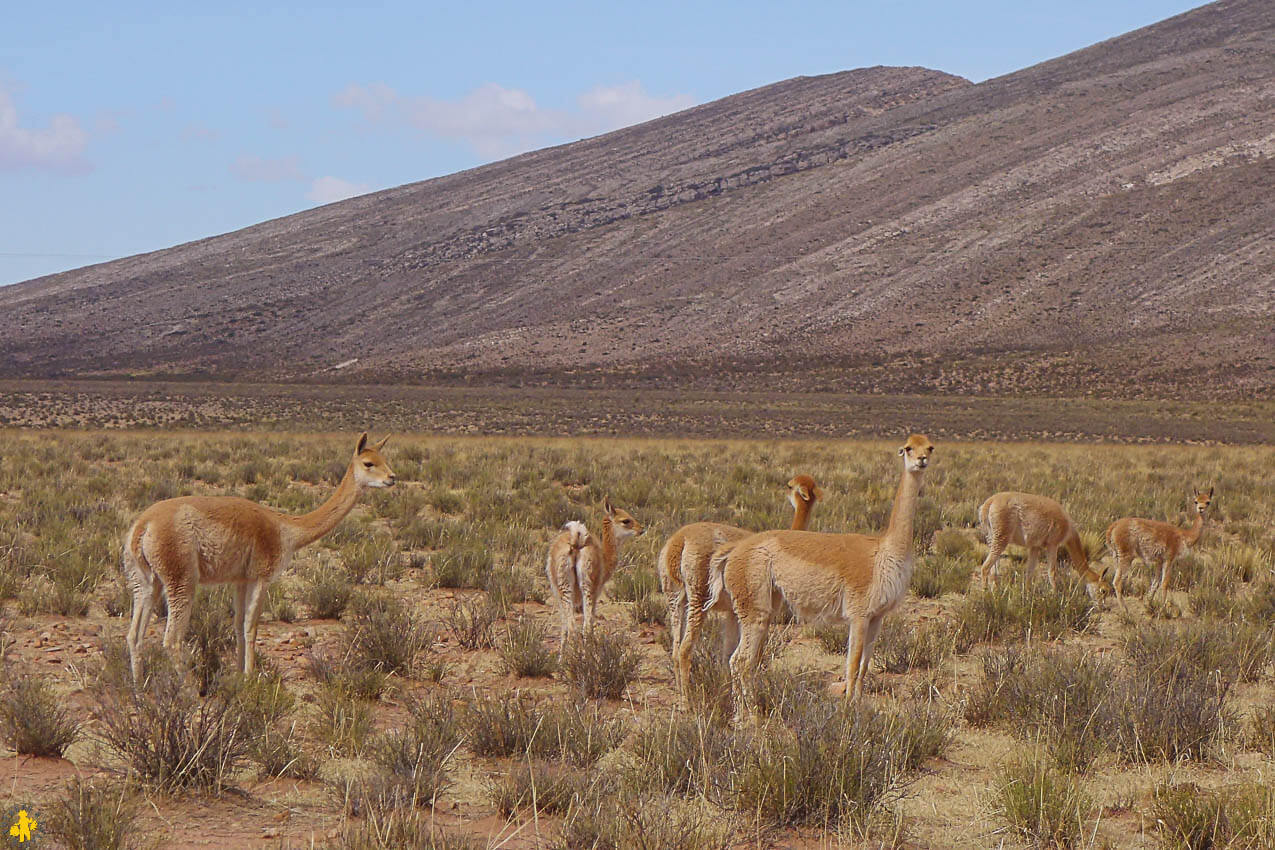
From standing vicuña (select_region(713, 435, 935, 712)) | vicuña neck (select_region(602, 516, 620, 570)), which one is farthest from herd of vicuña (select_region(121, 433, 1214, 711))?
vicuña neck (select_region(602, 516, 620, 570))

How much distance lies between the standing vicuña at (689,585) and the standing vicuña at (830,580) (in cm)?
36

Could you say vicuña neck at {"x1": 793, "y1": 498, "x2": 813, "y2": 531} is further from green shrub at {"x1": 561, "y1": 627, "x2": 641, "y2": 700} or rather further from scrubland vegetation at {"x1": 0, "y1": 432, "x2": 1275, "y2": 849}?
green shrub at {"x1": 561, "y1": 627, "x2": 641, "y2": 700}

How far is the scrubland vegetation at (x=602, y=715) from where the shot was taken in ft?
15.6

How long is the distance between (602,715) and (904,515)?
2.10 metres

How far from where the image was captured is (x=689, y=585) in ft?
23.1

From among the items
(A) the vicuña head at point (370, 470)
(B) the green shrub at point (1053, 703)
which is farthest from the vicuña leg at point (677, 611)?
(A) the vicuña head at point (370, 470)

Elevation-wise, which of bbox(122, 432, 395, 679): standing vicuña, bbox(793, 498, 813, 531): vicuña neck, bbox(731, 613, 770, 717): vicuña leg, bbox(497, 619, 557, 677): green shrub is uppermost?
bbox(122, 432, 395, 679): standing vicuña

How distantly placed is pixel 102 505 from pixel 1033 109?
10121 centimetres

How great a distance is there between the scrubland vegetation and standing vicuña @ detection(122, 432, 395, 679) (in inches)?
9.8

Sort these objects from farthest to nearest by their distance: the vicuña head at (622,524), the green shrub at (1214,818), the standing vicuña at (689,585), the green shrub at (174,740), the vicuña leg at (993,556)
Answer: the vicuña leg at (993,556), the vicuña head at (622,524), the standing vicuña at (689,585), the green shrub at (174,740), the green shrub at (1214,818)

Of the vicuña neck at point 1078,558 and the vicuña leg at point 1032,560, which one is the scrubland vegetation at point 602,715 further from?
the vicuña leg at point 1032,560

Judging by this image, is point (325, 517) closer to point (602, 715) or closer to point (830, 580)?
point (602, 715)

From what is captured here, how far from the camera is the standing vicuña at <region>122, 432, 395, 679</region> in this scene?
6.59m

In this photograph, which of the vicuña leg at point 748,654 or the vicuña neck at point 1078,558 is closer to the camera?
the vicuña leg at point 748,654
